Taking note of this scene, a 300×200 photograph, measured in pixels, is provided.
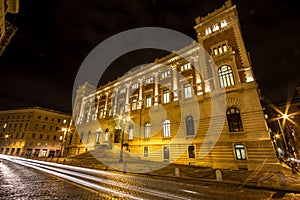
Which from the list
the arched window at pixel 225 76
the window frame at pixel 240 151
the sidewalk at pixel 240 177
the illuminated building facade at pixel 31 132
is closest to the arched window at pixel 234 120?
the window frame at pixel 240 151

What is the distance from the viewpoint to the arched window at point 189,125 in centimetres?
2052

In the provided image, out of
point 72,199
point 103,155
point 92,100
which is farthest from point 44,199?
point 92,100

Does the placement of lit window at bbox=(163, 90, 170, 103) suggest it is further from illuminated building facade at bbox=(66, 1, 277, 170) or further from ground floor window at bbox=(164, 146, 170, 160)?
ground floor window at bbox=(164, 146, 170, 160)

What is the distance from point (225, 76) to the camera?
19.5m

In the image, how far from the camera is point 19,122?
49812 mm

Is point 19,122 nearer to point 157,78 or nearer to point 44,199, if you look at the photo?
point 157,78

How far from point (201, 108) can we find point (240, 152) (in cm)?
669

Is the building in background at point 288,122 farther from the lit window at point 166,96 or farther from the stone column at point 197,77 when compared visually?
the lit window at point 166,96

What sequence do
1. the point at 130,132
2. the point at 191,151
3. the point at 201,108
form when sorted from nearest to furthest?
1. the point at 191,151
2. the point at 201,108
3. the point at 130,132

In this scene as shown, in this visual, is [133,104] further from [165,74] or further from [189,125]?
[189,125]

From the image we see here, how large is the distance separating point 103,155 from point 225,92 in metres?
20.0

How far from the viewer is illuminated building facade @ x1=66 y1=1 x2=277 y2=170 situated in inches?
642

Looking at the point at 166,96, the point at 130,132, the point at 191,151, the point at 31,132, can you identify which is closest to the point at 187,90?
the point at 166,96

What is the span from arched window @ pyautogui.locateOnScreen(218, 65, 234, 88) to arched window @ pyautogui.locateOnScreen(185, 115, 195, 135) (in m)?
6.04
